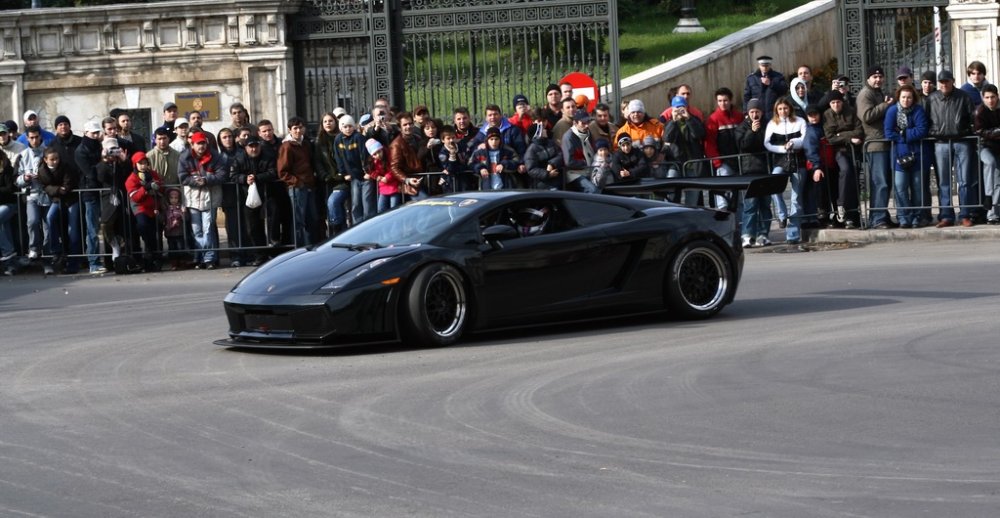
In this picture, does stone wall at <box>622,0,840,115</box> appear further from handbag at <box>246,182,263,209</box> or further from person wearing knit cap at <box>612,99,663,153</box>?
handbag at <box>246,182,263,209</box>

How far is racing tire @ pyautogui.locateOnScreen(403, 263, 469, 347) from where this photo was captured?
1260 centimetres

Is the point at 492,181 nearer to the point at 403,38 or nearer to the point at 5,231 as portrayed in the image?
the point at 403,38

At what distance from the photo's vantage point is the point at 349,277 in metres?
12.5

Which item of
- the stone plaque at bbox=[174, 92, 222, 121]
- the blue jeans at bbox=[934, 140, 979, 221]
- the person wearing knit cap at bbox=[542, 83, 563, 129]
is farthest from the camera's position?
the stone plaque at bbox=[174, 92, 222, 121]

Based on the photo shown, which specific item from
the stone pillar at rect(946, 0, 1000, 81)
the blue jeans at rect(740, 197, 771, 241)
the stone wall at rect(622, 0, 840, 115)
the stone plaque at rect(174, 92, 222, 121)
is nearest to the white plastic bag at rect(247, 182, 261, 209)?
the stone plaque at rect(174, 92, 222, 121)

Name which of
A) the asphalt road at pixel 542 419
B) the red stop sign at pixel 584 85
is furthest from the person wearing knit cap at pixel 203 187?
the asphalt road at pixel 542 419

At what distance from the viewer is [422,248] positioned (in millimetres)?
12852

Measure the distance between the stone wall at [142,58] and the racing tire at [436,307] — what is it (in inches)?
479

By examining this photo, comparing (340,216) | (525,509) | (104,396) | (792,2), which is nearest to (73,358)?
(104,396)

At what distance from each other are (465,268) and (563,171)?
7.80m

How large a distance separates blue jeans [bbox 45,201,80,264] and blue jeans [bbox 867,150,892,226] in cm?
992

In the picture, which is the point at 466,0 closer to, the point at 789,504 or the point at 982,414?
the point at 982,414

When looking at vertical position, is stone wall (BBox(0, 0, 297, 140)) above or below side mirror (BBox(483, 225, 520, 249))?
above

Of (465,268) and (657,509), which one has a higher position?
(465,268)
